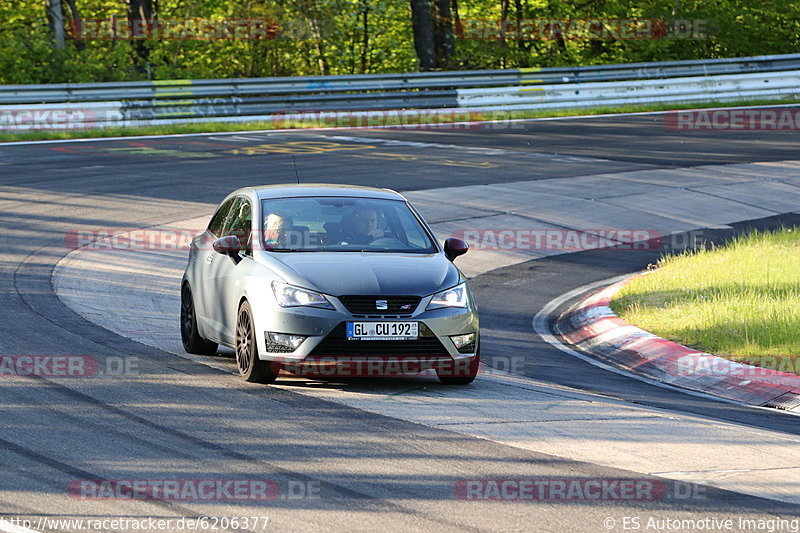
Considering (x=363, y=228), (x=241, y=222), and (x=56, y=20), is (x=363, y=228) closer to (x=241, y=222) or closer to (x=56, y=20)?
(x=241, y=222)

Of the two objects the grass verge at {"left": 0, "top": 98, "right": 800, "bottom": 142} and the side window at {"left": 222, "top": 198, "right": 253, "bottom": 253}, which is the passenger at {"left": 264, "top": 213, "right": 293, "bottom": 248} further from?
the grass verge at {"left": 0, "top": 98, "right": 800, "bottom": 142}

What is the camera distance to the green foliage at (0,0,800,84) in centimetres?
4097

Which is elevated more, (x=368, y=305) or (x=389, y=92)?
(x=389, y=92)

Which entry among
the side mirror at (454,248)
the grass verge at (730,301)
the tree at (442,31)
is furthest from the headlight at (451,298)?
the tree at (442,31)

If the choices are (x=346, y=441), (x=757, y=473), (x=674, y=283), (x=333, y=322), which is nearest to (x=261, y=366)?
(x=333, y=322)

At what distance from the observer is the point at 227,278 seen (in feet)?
33.3

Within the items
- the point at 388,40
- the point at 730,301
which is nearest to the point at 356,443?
the point at 730,301

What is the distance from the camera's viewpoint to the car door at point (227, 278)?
994cm

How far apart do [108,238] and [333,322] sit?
8.99 meters

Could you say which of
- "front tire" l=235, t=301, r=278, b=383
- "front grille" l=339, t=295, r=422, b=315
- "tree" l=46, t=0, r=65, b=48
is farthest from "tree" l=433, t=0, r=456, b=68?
"front grille" l=339, t=295, r=422, b=315

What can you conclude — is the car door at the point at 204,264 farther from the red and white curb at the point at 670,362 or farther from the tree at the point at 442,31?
the tree at the point at 442,31

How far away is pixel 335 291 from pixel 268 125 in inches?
845

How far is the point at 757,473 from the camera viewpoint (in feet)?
23.7

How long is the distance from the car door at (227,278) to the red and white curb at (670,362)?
4010mm
